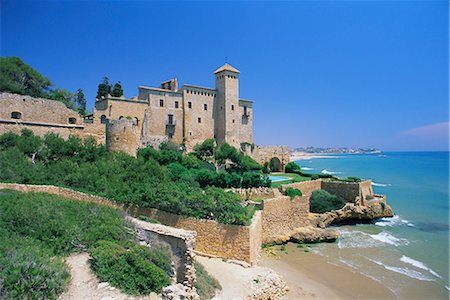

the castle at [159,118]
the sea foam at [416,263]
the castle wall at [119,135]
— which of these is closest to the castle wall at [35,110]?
the castle at [159,118]

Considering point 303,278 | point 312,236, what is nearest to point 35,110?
point 303,278

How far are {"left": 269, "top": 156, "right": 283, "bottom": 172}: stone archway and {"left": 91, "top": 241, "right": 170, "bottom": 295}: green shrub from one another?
29.6 meters

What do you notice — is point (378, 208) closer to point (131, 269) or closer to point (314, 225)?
point (314, 225)

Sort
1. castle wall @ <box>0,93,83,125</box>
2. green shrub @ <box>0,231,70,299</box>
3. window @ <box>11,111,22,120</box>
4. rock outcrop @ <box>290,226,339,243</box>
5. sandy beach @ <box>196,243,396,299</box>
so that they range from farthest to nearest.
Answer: window @ <box>11,111,22,120</box>, castle wall @ <box>0,93,83,125</box>, rock outcrop @ <box>290,226,339,243</box>, sandy beach @ <box>196,243,396,299</box>, green shrub @ <box>0,231,70,299</box>

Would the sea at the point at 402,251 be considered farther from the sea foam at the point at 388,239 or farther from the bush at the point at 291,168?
the bush at the point at 291,168

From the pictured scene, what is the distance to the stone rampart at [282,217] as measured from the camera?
1592cm

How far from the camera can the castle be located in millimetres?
18688

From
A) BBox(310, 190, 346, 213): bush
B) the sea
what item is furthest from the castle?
the sea

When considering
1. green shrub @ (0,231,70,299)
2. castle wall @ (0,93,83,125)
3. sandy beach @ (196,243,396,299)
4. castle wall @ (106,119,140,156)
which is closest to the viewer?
green shrub @ (0,231,70,299)

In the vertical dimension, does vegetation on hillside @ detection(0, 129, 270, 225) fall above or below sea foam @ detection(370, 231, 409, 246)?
above

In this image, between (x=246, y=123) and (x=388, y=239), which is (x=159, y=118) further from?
(x=388, y=239)

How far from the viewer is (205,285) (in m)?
8.65

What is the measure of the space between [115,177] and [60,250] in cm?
836

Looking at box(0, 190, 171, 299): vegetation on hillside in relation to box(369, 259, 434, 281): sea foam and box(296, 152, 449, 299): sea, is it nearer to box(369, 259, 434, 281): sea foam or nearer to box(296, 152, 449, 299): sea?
box(296, 152, 449, 299): sea
